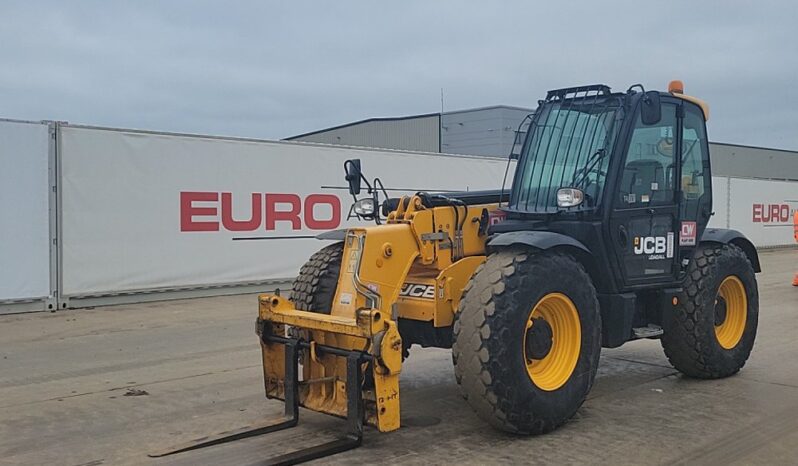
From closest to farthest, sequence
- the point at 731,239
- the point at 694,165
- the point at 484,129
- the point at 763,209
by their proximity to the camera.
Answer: the point at 694,165 < the point at 731,239 < the point at 763,209 < the point at 484,129

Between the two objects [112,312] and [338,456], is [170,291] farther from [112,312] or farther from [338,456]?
[338,456]

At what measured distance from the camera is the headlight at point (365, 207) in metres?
6.37

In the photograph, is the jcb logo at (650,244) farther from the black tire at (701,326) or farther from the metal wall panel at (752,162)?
the metal wall panel at (752,162)

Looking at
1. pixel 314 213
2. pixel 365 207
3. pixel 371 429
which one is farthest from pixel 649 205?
pixel 314 213

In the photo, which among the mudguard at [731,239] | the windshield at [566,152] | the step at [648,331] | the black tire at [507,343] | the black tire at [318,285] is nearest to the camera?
the black tire at [507,343]

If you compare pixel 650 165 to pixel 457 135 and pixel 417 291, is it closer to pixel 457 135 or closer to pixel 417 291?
pixel 417 291

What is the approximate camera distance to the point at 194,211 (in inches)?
538

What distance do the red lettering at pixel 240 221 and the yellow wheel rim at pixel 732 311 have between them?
9227mm

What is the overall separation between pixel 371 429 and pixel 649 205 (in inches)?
117

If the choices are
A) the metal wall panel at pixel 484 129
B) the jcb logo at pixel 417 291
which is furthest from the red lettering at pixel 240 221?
the metal wall panel at pixel 484 129

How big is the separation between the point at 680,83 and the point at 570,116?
1.19 m

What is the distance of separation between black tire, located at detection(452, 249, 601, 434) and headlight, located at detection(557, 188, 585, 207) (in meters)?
0.59

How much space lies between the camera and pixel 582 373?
5512 millimetres

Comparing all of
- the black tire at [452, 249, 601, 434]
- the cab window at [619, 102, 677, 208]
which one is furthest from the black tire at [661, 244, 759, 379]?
the black tire at [452, 249, 601, 434]
